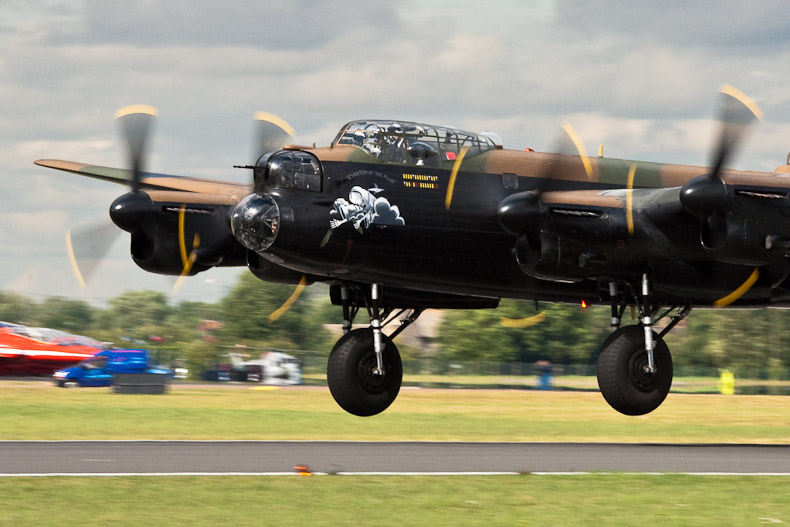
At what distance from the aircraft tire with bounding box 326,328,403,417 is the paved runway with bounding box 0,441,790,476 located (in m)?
1.00

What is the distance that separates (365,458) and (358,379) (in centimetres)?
235

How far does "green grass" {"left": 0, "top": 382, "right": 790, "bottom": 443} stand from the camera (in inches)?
1178

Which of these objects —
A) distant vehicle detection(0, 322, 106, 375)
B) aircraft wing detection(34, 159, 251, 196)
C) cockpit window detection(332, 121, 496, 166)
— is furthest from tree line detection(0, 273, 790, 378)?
cockpit window detection(332, 121, 496, 166)

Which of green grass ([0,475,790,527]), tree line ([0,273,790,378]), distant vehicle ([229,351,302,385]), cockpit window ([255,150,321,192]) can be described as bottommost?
green grass ([0,475,790,527])

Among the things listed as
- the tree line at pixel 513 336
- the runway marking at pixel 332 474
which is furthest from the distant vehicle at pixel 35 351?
the runway marking at pixel 332 474

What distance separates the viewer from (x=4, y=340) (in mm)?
59469

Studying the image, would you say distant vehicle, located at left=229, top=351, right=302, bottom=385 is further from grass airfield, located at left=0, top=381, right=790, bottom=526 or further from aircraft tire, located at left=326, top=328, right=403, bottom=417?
aircraft tire, located at left=326, top=328, right=403, bottom=417

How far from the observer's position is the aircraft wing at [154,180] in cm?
2527

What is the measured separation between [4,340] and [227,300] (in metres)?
51.3

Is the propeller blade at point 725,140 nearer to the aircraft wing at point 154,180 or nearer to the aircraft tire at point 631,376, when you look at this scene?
the aircraft tire at point 631,376

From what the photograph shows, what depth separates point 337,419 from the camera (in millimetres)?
34656

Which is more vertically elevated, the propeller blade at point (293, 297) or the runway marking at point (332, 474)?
the propeller blade at point (293, 297)

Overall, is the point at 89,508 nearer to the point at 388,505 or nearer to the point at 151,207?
the point at 388,505

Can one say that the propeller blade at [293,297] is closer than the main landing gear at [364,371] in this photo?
No
